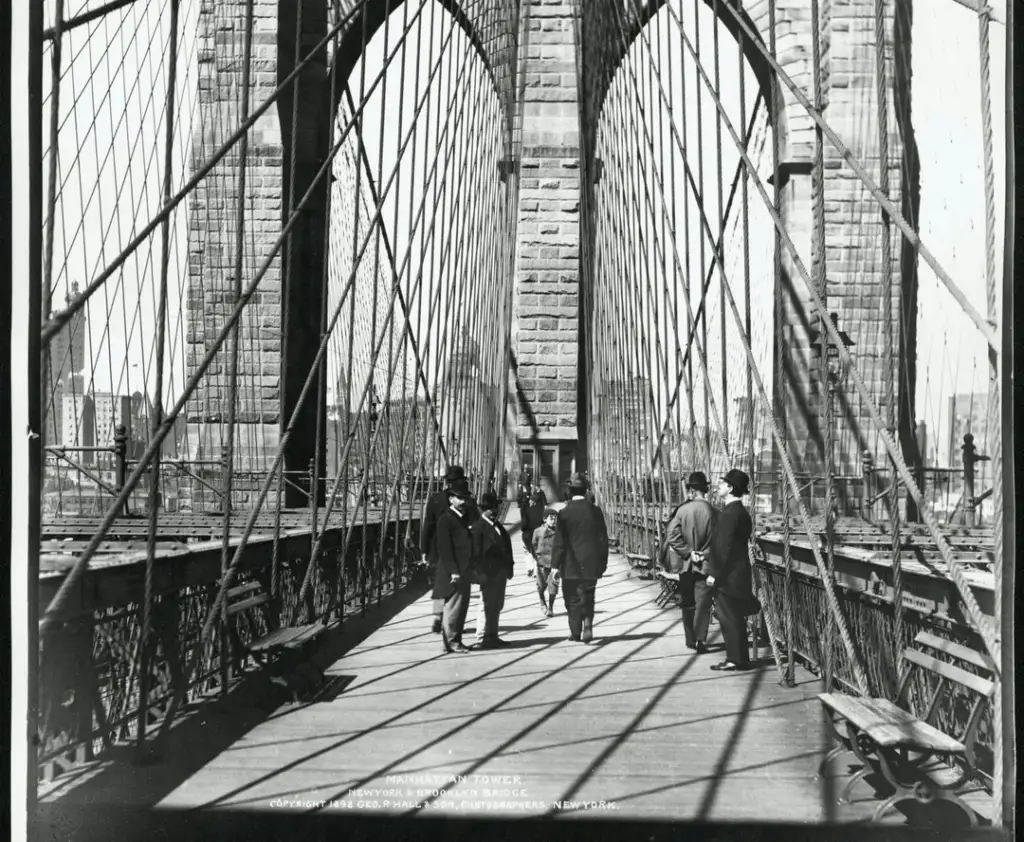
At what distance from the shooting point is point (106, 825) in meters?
2.23

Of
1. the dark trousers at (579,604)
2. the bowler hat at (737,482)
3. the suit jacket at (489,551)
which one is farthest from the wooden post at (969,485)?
the suit jacket at (489,551)

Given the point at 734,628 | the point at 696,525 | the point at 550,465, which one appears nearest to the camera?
the point at 734,628

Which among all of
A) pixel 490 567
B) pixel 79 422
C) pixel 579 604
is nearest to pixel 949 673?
pixel 579 604

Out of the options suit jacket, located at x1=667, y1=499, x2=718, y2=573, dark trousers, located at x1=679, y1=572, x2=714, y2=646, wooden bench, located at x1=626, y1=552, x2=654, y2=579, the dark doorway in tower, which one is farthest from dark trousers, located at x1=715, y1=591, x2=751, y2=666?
the dark doorway in tower

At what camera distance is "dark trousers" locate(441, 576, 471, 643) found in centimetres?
467

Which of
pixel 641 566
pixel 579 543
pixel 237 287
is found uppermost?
pixel 237 287

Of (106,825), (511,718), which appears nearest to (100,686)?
(106,825)

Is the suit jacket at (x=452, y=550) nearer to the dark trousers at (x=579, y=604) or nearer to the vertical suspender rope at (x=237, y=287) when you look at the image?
the dark trousers at (x=579, y=604)

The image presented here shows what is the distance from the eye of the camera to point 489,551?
490 cm

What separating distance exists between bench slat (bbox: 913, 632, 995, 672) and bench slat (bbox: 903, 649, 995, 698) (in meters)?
0.03

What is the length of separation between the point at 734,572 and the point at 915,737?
1958 mm

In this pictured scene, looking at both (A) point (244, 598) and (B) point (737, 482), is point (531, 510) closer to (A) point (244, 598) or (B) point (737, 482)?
(B) point (737, 482)

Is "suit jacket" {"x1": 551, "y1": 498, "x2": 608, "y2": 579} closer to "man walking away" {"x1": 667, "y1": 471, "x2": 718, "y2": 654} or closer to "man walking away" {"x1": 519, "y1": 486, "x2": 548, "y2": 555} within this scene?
"man walking away" {"x1": 667, "y1": 471, "x2": 718, "y2": 654}

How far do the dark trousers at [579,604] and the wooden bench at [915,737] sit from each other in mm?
2120
